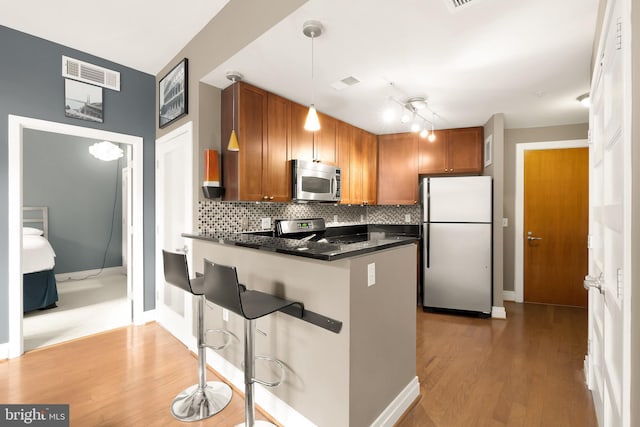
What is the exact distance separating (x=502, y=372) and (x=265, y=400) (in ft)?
6.18

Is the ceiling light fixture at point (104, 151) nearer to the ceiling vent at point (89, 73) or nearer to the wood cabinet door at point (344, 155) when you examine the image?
the ceiling vent at point (89, 73)

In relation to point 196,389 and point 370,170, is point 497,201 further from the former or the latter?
point 196,389

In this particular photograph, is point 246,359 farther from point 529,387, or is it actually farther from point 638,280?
point 529,387

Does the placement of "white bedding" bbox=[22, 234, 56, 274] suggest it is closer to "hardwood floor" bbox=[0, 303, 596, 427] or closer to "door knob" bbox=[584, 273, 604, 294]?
"hardwood floor" bbox=[0, 303, 596, 427]

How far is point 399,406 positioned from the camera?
6.35ft

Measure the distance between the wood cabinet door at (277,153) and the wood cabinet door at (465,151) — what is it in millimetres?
2446

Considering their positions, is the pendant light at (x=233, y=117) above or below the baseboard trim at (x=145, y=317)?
above

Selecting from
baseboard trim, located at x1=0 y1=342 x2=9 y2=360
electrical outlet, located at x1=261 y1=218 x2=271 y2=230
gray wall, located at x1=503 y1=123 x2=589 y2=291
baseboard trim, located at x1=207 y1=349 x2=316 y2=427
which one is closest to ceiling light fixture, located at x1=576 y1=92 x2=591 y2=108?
gray wall, located at x1=503 y1=123 x2=589 y2=291

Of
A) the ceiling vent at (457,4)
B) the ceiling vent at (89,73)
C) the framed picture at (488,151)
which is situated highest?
the ceiling vent at (89,73)

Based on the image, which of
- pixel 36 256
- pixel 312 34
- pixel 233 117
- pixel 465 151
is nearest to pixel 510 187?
pixel 465 151

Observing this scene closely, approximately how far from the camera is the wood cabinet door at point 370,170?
14.6 ft

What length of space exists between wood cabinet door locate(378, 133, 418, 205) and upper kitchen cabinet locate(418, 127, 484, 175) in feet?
0.42

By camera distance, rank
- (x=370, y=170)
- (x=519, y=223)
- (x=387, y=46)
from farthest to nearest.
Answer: (x=370, y=170) < (x=519, y=223) < (x=387, y=46)

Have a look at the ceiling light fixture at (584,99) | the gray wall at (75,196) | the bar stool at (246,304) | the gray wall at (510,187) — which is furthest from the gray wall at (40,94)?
the gray wall at (510,187)
